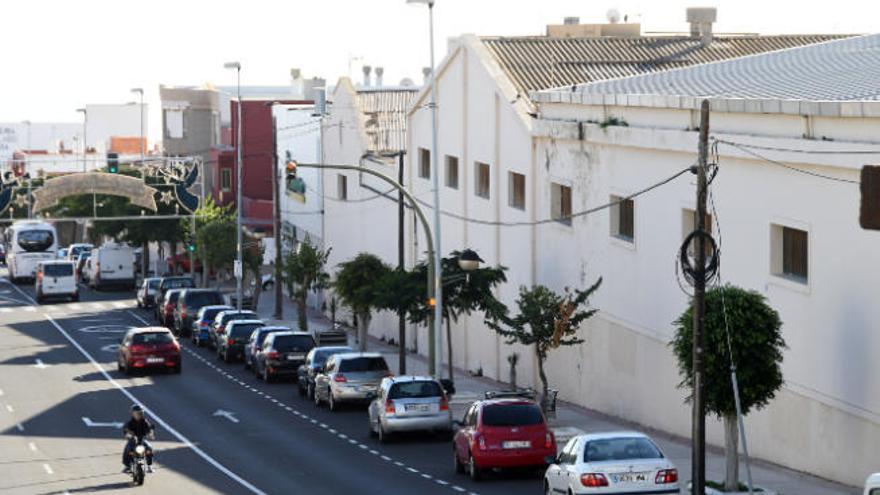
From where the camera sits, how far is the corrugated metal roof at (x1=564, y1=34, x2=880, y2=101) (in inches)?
1459

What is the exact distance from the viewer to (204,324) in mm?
69750

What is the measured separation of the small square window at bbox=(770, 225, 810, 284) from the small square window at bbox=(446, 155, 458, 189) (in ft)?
80.3

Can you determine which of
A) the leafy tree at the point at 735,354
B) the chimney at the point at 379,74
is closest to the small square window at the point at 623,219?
the leafy tree at the point at 735,354

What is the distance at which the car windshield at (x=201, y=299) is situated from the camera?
7419 cm

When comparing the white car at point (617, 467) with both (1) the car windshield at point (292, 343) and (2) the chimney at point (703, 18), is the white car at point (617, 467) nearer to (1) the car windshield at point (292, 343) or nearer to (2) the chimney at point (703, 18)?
(1) the car windshield at point (292, 343)

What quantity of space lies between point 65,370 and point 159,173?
104ft

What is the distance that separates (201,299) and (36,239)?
33237 mm

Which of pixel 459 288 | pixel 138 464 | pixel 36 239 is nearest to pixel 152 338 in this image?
pixel 459 288

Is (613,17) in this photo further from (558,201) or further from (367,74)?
(367,74)

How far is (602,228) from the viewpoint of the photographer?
45.8 meters

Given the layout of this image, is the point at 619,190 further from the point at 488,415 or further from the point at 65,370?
the point at 65,370

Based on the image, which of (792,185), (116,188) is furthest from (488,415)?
(116,188)

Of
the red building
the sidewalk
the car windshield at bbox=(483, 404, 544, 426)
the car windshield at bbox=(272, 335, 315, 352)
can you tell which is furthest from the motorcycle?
the red building

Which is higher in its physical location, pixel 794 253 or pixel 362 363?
pixel 794 253
